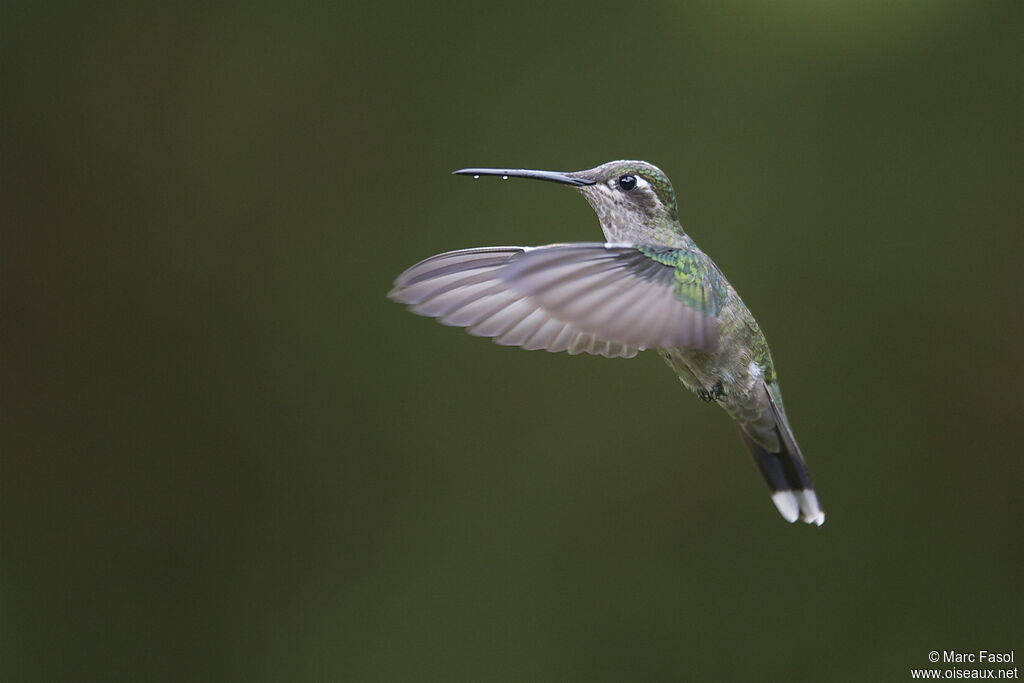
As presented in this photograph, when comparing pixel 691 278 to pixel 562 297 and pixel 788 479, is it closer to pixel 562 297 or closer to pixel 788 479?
pixel 562 297

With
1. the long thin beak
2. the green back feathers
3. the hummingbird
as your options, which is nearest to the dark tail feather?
the hummingbird

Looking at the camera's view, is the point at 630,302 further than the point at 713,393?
No

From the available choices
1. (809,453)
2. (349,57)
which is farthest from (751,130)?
(349,57)

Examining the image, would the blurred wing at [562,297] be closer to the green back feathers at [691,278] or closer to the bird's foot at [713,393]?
the green back feathers at [691,278]

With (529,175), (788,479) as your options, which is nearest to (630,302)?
(529,175)

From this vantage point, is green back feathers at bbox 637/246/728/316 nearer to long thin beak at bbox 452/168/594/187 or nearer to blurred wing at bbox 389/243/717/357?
blurred wing at bbox 389/243/717/357

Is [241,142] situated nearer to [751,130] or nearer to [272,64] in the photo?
[272,64]

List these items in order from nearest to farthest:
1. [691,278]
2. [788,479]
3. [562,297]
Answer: [562,297]
[691,278]
[788,479]

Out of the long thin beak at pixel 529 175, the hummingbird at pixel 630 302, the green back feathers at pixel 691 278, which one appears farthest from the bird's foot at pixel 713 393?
the long thin beak at pixel 529 175
